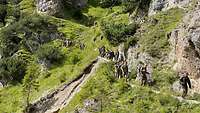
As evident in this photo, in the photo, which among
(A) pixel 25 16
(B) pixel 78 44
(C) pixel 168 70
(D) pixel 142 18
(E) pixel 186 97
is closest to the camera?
(E) pixel 186 97

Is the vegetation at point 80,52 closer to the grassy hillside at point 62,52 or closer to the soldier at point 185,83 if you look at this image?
the grassy hillside at point 62,52

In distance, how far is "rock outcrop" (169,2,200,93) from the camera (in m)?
57.2

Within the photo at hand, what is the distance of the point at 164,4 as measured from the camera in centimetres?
7650

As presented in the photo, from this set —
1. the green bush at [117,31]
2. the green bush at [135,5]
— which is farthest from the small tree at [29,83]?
the green bush at [135,5]

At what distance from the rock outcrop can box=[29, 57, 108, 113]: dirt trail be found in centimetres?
1145

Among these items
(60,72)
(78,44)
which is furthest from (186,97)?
(78,44)

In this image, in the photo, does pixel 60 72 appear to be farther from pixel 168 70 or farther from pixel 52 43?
pixel 168 70

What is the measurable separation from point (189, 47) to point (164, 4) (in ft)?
62.0

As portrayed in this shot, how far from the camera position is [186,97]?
183 feet

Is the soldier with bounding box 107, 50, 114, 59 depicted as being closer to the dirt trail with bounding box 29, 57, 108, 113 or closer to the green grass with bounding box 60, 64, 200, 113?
the dirt trail with bounding box 29, 57, 108, 113

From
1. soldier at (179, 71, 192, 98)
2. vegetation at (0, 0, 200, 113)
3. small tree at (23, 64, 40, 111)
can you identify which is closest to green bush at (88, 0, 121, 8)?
vegetation at (0, 0, 200, 113)

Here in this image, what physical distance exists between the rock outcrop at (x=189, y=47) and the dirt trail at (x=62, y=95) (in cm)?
1145

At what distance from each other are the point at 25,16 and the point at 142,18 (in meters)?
31.2

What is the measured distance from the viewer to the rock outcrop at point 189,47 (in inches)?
2250
